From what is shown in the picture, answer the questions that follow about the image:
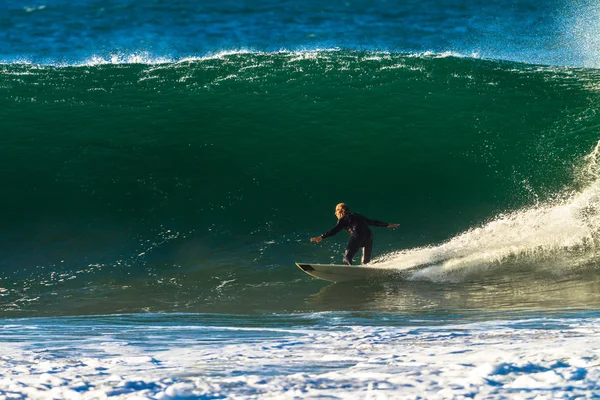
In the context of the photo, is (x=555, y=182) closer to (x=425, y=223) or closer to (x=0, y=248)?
(x=425, y=223)

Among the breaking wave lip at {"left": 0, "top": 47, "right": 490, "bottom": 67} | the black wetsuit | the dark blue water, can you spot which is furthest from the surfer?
the dark blue water

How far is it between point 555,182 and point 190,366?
8.91m

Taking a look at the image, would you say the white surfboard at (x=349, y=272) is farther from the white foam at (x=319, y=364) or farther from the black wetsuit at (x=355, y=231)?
the white foam at (x=319, y=364)

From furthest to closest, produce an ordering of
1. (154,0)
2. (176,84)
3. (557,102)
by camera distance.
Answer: (154,0) → (176,84) → (557,102)

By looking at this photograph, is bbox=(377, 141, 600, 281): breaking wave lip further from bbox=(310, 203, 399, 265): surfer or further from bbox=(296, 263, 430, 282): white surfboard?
bbox=(310, 203, 399, 265): surfer

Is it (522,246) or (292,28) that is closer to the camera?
(522,246)

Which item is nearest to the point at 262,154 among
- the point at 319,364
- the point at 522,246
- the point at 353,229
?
the point at 353,229

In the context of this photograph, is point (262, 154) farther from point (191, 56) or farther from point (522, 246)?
point (191, 56)

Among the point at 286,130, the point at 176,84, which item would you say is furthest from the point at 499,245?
the point at 176,84

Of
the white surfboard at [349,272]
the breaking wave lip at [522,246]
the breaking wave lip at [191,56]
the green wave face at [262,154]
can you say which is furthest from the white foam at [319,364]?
the breaking wave lip at [191,56]

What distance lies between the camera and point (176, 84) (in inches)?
577

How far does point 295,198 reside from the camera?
1129cm

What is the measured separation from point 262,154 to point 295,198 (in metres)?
1.44

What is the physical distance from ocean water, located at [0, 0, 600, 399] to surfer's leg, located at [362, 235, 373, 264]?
1.21ft
